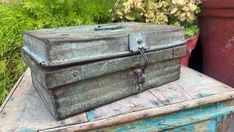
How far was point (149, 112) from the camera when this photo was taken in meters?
0.88

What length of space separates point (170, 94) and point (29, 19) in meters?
0.92

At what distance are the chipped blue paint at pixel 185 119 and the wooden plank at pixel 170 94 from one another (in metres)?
0.04

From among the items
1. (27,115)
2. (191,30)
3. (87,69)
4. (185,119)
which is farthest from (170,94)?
(191,30)

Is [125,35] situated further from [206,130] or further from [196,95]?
[206,130]

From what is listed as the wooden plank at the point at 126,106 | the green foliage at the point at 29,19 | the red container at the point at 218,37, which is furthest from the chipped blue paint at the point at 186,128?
the green foliage at the point at 29,19

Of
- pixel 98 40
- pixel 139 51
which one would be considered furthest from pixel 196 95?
pixel 98 40

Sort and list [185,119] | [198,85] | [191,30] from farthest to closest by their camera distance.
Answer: [191,30] → [198,85] → [185,119]

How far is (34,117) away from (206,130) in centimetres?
55

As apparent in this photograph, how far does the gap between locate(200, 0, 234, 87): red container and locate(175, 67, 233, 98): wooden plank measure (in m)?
0.41

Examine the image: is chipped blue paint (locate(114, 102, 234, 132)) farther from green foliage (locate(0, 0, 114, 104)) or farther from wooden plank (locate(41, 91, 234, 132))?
green foliage (locate(0, 0, 114, 104))

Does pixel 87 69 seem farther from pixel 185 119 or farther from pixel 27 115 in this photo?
pixel 185 119

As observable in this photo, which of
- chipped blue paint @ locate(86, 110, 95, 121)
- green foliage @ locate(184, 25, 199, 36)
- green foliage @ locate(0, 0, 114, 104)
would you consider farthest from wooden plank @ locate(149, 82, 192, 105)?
green foliage @ locate(0, 0, 114, 104)

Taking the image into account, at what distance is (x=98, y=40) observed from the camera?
0.84m

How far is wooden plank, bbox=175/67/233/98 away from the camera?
992 mm
